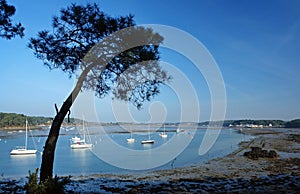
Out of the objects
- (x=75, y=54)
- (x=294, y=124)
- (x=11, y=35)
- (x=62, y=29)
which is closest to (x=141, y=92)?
(x=75, y=54)

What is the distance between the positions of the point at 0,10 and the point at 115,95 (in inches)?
191

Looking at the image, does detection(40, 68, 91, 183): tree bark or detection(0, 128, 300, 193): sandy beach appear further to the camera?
detection(0, 128, 300, 193): sandy beach

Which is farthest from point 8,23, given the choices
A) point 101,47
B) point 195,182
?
point 195,182

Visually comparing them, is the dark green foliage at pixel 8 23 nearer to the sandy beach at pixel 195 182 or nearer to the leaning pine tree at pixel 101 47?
the leaning pine tree at pixel 101 47

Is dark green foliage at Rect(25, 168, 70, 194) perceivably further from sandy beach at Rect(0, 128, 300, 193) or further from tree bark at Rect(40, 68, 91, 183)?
sandy beach at Rect(0, 128, 300, 193)

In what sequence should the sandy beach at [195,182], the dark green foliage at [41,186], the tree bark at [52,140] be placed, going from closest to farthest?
the dark green foliage at [41,186] < the tree bark at [52,140] < the sandy beach at [195,182]

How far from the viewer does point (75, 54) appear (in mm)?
9977

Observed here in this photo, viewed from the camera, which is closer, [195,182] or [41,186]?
[41,186]

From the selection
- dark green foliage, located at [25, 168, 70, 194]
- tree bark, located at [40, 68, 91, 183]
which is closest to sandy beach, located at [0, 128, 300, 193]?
tree bark, located at [40, 68, 91, 183]

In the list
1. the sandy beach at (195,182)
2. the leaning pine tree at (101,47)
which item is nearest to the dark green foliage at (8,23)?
the leaning pine tree at (101,47)

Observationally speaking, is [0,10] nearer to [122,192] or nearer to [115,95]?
[115,95]

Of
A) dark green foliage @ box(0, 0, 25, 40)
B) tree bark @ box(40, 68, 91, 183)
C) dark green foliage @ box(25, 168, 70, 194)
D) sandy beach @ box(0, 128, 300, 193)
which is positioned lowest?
sandy beach @ box(0, 128, 300, 193)

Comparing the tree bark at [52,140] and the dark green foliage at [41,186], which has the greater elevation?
the tree bark at [52,140]

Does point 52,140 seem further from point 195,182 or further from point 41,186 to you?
point 195,182
